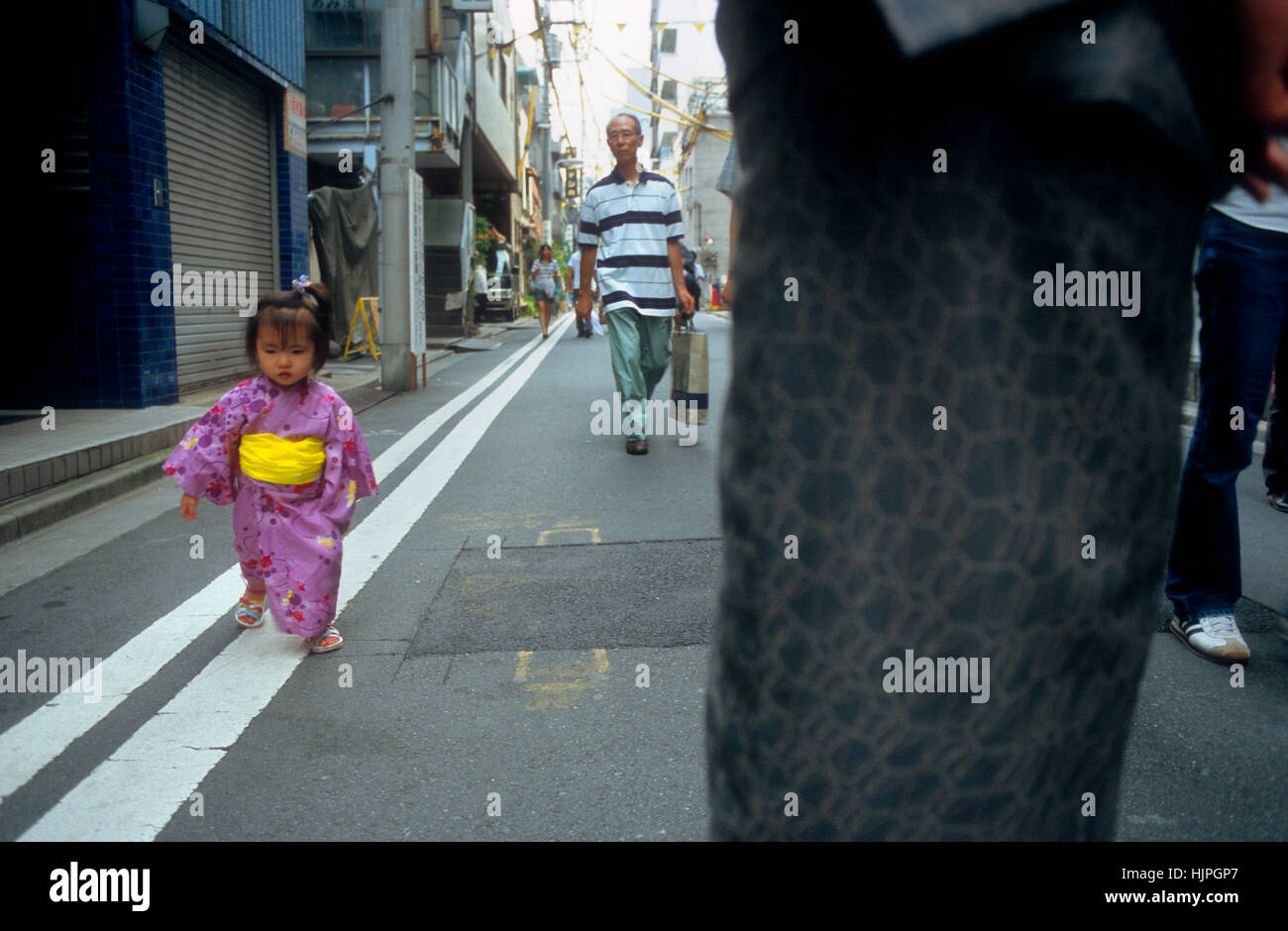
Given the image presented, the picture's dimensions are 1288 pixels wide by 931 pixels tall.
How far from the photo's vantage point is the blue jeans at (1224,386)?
288 centimetres

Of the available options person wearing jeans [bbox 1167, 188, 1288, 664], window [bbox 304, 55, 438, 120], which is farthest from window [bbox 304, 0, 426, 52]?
person wearing jeans [bbox 1167, 188, 1288, 664]

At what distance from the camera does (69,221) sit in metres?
8.32

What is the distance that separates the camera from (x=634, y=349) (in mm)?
6883

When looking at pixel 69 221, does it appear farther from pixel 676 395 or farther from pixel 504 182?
pixel 504 182

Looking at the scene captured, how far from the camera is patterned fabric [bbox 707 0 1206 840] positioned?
872 millimetres

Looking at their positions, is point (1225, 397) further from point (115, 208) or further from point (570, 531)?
point (115, 208)

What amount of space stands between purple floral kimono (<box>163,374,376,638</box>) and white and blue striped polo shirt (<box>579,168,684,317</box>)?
3546 millimetres

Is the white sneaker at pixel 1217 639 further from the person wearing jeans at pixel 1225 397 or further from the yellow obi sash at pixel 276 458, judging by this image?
the yellow obi sash at pixel 276 458

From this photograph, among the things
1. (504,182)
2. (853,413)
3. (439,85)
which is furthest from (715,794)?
(504,182)

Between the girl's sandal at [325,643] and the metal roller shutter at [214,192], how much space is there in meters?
6.55

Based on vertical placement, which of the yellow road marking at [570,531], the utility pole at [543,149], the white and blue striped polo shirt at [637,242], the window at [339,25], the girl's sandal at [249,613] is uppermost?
the utility pole at [543,149]

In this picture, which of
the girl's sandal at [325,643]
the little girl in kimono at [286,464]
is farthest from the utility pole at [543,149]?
the girl's sandal at [325,643]

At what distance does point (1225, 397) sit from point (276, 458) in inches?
109

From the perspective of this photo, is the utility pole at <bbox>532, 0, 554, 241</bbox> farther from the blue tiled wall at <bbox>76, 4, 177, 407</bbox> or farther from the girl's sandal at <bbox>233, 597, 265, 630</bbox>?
the girl's sandal at <bbox>233, 597, 265, 630</bbox>
